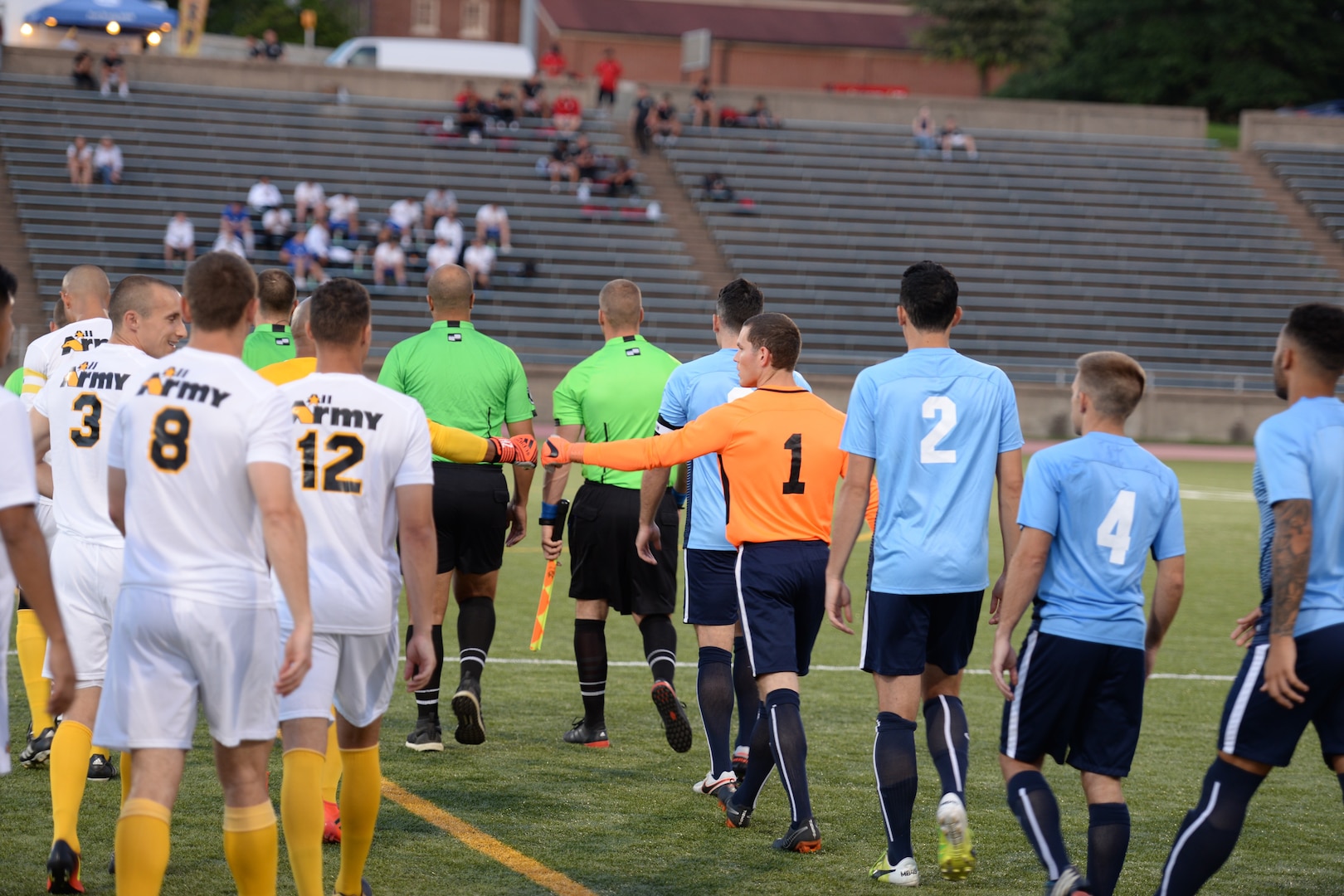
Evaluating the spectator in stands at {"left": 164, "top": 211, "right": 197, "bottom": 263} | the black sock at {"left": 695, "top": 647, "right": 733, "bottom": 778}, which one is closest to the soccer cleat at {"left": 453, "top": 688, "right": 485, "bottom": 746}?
the black sock at {"left": 695, "top": 647, "right": 733, "bottom": 778}

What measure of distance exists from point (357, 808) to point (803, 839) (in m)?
1.85

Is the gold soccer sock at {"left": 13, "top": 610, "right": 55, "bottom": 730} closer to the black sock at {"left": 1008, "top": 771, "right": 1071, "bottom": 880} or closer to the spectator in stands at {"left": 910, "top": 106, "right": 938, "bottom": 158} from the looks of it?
the black sock at {"left": 1008, "top": 771, "right": 1071, "bottom": 880}

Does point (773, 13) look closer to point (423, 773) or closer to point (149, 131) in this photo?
point (149, 131)

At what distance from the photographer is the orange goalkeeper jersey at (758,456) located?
18.8ft

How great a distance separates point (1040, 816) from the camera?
4.73m

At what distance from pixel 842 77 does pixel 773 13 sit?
4.23 meters

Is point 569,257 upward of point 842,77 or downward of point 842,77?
downward

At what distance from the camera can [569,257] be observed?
32.1 m

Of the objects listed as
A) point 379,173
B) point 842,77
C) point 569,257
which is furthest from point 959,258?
point 842,77

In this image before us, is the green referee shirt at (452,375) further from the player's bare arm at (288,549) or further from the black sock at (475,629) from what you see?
the player's bare arm at (288,549)

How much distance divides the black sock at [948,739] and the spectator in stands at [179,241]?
83.0ft

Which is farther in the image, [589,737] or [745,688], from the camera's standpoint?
[589,737]

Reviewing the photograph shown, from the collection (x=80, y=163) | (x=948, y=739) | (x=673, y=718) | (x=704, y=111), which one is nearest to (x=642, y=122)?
(x=704, y=111)

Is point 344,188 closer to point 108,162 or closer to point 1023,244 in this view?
point 108,162
